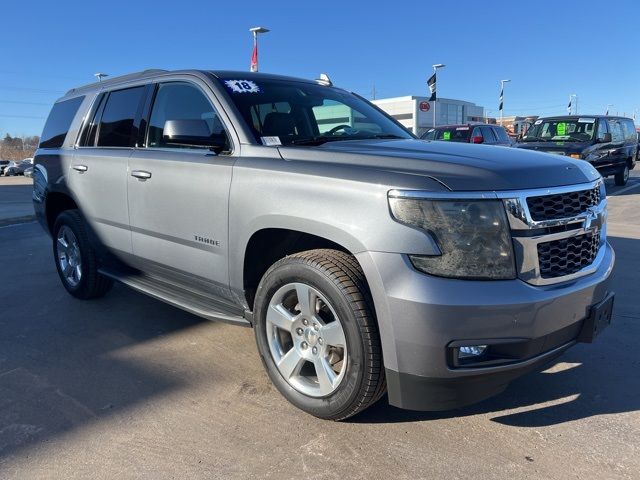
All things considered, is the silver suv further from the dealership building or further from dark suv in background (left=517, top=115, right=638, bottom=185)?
the dealership building

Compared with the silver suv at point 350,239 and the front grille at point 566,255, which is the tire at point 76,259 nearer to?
the silver suv at point 350,239

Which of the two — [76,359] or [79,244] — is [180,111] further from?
[76,359]

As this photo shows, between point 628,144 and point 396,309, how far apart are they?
53.4ft

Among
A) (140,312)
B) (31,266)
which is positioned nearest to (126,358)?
(140,312)

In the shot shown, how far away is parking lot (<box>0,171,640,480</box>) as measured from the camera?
2463 millimetres

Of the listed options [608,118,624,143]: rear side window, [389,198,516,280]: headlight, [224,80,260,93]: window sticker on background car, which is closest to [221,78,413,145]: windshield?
[224,80,260,93]: window sticker on background car

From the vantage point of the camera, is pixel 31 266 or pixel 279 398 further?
pixel 31 266

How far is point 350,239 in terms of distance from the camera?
2500mm

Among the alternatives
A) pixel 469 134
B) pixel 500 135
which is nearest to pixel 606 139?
pixel 500 135

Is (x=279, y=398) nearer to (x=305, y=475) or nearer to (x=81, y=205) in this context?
(x=305, y=475)

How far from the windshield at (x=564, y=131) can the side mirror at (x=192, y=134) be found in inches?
492

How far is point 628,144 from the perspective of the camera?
1566 cm

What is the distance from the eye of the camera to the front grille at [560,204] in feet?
7.97

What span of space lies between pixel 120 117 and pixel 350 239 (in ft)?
8.99
